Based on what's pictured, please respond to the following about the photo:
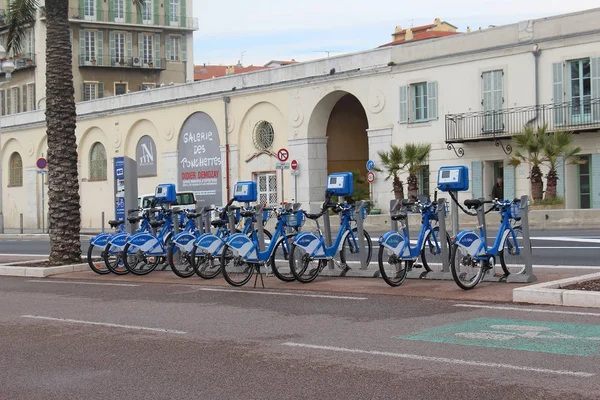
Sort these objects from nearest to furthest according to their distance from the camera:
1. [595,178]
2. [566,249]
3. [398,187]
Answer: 1. [566,249]
2. [595,178]
3. [398,187]

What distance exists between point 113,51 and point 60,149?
164 ft

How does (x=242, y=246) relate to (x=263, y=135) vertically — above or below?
below

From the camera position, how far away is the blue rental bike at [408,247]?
44.5 feet

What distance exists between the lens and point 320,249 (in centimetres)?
1494

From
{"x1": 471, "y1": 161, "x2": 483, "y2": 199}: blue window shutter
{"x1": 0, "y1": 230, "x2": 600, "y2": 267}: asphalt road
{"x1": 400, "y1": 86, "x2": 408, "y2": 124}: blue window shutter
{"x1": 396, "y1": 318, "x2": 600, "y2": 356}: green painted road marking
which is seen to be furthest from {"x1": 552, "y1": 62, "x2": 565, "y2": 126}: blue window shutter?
{"x1": 396, "y1": 318, "x2": 600, "y2": 356}: green painted road marking

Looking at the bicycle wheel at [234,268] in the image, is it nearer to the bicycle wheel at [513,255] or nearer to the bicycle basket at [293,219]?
the bicycle basket at [293,219]

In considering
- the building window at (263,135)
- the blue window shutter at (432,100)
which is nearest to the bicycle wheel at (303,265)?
the blue window shutter at (432,100)

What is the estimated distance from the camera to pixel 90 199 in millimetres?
54625

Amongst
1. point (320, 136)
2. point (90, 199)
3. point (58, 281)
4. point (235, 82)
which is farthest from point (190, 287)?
point (90, 199)

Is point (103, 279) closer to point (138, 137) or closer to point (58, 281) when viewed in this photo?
point (58, 281)

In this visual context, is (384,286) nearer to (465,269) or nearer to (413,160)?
(465,269)

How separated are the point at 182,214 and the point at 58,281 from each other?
2.41 metres

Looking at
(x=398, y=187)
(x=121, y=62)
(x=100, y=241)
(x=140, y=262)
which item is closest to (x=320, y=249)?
(x=140, y=262)

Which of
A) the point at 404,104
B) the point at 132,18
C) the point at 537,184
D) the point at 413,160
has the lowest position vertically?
the point at 537,184
